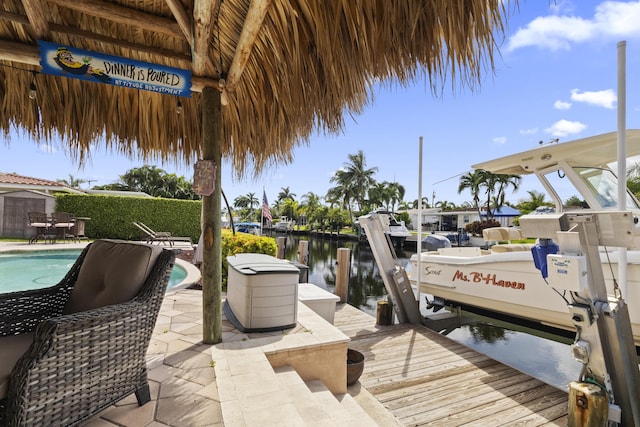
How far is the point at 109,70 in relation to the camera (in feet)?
8.04

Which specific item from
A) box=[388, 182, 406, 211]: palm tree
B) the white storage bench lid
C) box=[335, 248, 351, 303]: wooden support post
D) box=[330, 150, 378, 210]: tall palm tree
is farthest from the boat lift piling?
box=[388, 182, 406, 211]: palm tree

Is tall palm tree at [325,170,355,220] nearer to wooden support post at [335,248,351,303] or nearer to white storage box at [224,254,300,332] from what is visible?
wooden support post at [335,248,351,303]

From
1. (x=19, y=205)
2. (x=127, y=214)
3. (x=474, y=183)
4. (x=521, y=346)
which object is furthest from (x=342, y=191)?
(x=521, y=346)

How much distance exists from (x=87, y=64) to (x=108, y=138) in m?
1.17

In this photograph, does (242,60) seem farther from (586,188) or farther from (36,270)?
(36,270)

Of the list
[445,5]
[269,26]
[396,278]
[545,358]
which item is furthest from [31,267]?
[545,358]

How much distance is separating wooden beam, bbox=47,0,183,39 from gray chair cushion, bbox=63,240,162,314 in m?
1.53

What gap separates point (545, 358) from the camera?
4.98 meters

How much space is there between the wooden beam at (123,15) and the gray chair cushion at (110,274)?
153cm

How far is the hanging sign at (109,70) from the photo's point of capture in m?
2.38

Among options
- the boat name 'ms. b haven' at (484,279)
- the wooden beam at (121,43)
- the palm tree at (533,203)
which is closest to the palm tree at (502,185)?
the palm tree at (533,203)

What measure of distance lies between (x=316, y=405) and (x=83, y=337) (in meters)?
1.27

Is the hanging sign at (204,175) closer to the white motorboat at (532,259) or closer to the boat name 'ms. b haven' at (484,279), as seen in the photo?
the white motorboat at (532,259)

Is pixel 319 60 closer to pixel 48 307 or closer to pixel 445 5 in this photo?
pixel 445 5
